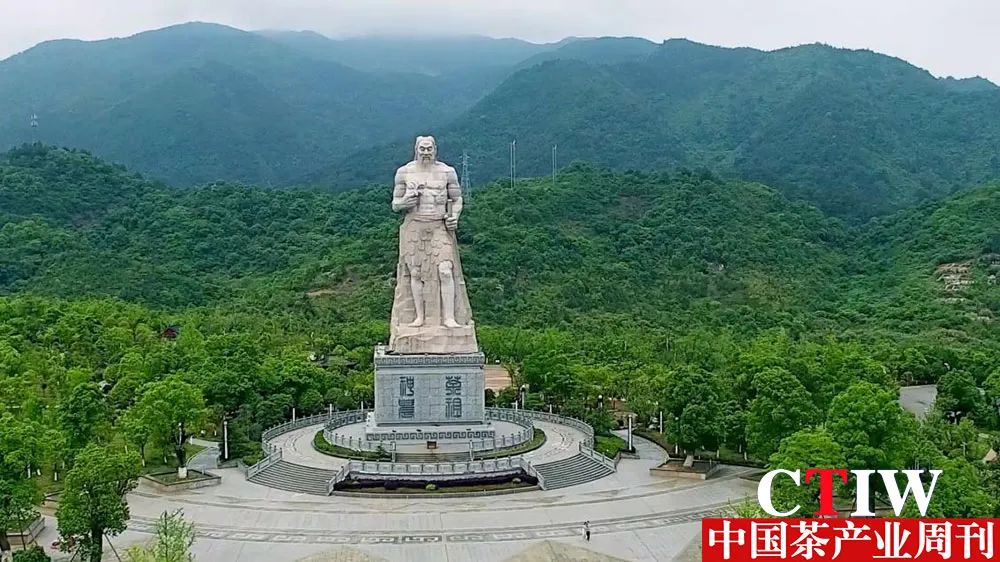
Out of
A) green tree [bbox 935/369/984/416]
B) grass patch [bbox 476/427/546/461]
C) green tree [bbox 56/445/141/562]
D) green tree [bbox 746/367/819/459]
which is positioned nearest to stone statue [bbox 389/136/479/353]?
grass patch [bbox 476/427/546/461]

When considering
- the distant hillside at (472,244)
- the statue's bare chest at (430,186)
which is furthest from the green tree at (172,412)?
the distant hillside at (472,244)

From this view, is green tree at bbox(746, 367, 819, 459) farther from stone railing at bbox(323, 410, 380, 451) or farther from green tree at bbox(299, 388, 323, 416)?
green tree at bbox(299, 388, 323, 416)

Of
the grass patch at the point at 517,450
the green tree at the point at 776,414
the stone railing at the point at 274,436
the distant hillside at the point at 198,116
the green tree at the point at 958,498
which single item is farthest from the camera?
the distant hillside at the point at 198,116

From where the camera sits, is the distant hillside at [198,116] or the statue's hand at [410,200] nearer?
the statue's hand at [410,200]

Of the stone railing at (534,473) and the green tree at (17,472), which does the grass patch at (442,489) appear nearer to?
the stone railing at (534,473)

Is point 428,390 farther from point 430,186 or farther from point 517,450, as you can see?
point 430,186

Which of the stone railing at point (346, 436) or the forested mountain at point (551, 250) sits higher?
the forested mountain at point (551, 250)

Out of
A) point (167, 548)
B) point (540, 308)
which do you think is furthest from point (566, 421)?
point (540, 308)
